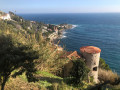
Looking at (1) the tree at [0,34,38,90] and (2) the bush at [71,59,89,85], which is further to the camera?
(2) the bush at [71,59,89,85]

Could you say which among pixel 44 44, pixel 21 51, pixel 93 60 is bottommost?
pixel 93 60

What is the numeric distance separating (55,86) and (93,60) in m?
6.60

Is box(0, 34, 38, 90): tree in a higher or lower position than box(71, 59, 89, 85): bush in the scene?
higher

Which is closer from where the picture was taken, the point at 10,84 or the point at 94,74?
the point at 10,84

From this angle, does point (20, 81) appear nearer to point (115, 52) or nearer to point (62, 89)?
point (62, 89)

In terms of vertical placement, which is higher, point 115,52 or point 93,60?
point 93,60

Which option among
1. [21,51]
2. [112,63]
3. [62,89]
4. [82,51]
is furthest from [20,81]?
[112,63]

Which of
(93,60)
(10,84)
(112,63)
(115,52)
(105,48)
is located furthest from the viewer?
(105,48)

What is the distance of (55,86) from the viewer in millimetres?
4938

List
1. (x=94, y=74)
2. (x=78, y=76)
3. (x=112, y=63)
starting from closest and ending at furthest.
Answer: (x=78, y=76) → (x=94, y=74) → (x=112, y=63)

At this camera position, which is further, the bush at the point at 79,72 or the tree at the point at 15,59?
the bush at the point at 79,72

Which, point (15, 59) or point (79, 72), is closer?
point (15, 59)

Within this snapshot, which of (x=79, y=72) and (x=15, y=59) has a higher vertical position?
(x=15, y=59)

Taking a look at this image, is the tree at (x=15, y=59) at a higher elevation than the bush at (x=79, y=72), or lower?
higher
